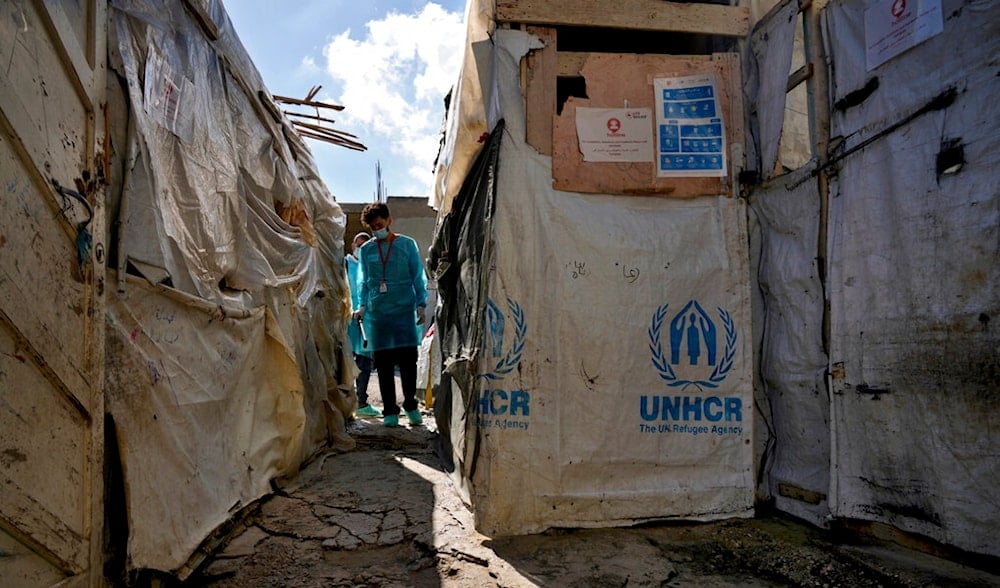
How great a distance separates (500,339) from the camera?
2428mm

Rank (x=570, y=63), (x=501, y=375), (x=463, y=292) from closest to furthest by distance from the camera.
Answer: (x=501, y=375) < (x=570, y=63) < (x=463, y=292)

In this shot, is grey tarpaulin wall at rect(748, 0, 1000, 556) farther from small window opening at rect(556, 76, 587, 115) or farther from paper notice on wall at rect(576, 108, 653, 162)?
small window opening at rect(556, 76, 587, 115)

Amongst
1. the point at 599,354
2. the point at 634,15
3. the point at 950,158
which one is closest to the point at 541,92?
the point at 634,15

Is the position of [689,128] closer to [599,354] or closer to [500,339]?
[599,354]

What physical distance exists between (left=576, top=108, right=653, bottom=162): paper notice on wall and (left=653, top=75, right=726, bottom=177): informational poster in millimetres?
67

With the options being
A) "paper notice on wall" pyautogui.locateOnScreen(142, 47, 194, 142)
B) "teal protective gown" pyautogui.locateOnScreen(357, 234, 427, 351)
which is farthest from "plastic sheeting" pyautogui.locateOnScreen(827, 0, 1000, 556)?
"teal protective gown" pyautogui.locateOnScreen(357, 234, 427, 351)

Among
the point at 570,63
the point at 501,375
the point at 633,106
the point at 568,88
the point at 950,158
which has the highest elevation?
the point at 568,88

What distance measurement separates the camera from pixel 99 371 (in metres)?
1.68

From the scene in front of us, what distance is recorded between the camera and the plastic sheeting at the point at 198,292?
6.15 feet

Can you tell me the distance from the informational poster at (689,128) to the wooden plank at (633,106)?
0.03 metres

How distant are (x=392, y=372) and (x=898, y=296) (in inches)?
148

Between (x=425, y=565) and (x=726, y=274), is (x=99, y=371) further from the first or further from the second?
(x=726, y=274)

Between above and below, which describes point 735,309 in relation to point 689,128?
below

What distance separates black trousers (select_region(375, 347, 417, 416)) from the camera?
4.65 metres
